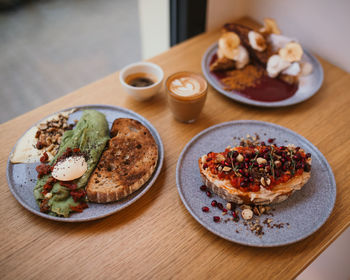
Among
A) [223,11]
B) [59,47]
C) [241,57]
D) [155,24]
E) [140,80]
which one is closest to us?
[140,80]

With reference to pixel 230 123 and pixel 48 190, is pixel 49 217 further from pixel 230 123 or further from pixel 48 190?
pixel 230 123

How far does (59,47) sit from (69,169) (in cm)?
278

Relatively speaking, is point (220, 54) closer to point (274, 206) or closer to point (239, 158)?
point (239, 158)

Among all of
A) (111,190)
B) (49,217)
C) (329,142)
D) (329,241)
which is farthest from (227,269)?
(329,142)

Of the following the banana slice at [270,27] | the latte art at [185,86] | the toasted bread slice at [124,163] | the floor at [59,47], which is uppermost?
the banana slice at [270,27]

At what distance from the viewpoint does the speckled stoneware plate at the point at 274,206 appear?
1052 millimetres

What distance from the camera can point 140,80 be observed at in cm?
158

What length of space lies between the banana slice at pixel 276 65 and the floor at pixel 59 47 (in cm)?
207

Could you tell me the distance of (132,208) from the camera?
3.85 feet

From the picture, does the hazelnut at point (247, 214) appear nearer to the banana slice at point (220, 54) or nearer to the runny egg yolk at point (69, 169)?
the runny egg yolk at point (69, 169)

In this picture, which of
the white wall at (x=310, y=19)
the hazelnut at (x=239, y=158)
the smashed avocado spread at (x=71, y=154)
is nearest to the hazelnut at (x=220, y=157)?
the hazelnut at (x=239, y=158)

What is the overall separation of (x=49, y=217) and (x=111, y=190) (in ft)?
0.75

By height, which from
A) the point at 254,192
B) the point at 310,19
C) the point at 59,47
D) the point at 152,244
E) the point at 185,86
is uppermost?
the point at 310,19

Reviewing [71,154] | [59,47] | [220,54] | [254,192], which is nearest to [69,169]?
[71,154]
